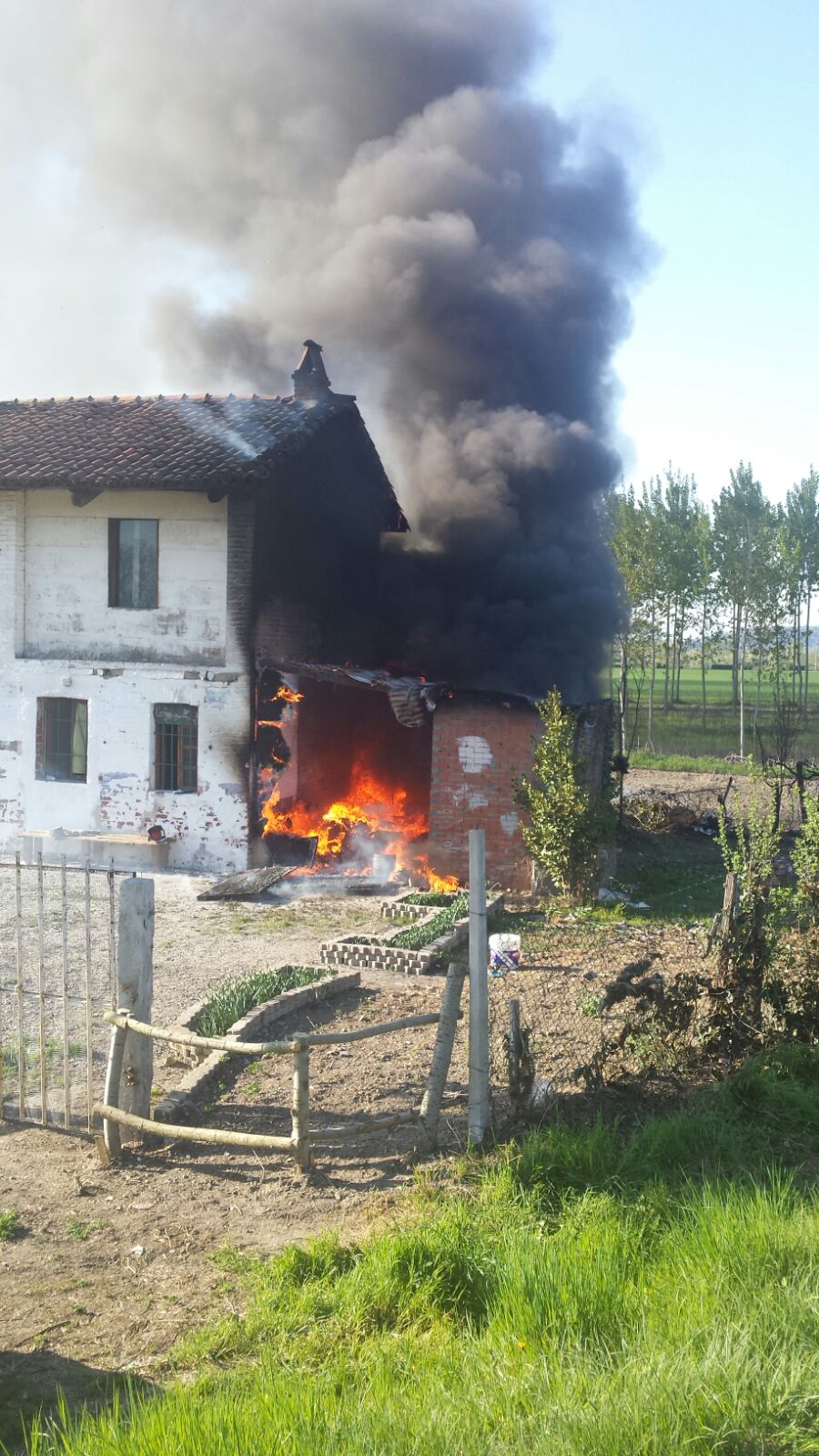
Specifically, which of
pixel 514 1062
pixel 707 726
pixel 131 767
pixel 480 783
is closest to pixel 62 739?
pixel 131 767

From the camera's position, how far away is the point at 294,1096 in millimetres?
5789

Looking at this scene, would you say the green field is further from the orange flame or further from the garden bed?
the garden bed

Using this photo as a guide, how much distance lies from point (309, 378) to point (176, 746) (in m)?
7.48

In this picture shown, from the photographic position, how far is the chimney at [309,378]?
19656 mm

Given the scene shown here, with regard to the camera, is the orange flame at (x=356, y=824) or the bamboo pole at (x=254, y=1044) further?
the orange flame at (x=356, y=824)

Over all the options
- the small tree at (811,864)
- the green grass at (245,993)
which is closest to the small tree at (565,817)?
the green grass at (245,993)

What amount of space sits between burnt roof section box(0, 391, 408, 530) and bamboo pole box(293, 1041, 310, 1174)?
1141 centimetres

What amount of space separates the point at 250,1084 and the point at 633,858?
10631mm

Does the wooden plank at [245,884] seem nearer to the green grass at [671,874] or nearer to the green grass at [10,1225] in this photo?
the green grass at [671,874]

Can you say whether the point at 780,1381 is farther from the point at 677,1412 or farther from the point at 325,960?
the point at 325,960

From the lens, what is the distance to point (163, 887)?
15203 mm

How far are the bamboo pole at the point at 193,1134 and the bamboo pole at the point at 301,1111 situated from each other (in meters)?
0.05

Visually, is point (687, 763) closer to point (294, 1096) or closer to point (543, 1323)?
point (294, 1096)

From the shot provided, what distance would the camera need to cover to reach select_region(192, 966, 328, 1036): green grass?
26.5 ft
